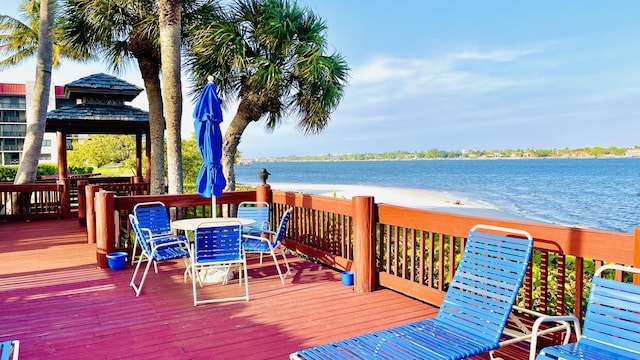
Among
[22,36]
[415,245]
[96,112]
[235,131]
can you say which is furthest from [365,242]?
[22,36]

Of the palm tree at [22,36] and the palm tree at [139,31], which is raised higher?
the palm tree at [22,36]

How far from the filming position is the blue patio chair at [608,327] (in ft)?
6.56

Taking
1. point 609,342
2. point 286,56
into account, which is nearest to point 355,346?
point 609,342

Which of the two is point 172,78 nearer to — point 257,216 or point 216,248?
point 257,216

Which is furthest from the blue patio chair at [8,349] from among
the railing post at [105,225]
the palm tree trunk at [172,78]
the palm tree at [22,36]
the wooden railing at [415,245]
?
the palm tree at [22,36]

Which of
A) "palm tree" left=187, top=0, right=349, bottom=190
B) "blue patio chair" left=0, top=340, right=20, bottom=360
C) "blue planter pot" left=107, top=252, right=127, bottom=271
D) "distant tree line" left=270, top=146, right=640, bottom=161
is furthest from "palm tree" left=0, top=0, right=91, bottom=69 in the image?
"distant tree line" left=270, top=146, right=640, bottom=161

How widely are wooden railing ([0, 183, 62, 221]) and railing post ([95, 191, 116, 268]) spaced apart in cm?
583

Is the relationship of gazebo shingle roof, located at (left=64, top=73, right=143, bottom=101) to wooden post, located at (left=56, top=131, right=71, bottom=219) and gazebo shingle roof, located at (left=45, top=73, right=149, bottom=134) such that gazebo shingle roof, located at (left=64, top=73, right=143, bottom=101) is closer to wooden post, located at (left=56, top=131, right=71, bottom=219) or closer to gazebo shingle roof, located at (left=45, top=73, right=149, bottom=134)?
gazebo shingle roof, located at (left=45, top=73, right=149, bottom=134)

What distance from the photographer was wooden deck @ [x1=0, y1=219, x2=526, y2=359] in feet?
10.2

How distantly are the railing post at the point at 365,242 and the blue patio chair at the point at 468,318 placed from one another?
1499mm

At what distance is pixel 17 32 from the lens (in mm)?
19469

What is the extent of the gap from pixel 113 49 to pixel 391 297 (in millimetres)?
9313

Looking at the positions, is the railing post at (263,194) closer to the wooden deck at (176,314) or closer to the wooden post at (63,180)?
the wooden deck at (176,314)

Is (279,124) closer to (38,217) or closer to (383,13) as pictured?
(38,217)
